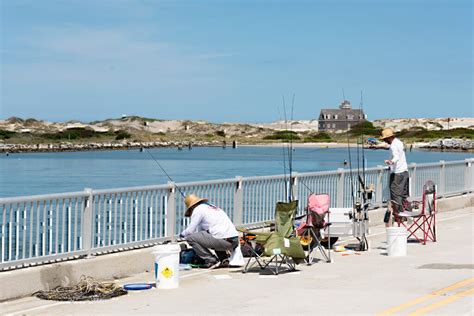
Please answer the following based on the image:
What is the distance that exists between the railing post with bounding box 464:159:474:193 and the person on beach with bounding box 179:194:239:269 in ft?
40.6

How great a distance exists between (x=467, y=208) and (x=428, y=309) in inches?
551

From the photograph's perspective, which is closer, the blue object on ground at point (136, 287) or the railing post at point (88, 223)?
the blue object on ground at point (136, 287)

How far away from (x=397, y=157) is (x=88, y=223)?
253 inches

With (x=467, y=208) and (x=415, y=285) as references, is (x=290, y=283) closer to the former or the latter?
(x=415, y=285)

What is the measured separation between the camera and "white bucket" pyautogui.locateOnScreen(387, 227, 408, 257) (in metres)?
15.0

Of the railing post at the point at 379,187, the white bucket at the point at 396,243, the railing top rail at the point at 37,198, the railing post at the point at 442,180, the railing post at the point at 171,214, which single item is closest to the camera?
the railing top rail at the point at 37,198

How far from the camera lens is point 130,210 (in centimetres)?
1409

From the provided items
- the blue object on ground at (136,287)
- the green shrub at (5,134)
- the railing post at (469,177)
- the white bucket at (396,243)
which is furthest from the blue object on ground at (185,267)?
the green shrub at (5,134)

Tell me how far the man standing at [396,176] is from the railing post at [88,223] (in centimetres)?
613

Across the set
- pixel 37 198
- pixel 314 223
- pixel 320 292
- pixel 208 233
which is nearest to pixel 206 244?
pixel 208 233

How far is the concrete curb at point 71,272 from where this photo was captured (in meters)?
11.3

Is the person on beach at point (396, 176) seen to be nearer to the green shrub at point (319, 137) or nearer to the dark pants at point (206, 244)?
the dark pants at point (206, 244)

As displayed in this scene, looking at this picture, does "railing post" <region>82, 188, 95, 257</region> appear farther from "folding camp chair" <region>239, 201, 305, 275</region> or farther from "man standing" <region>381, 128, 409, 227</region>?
"man standing" <region>381, 128, 409, 227</region>

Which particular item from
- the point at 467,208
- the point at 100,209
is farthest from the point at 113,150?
the point at 100,209
